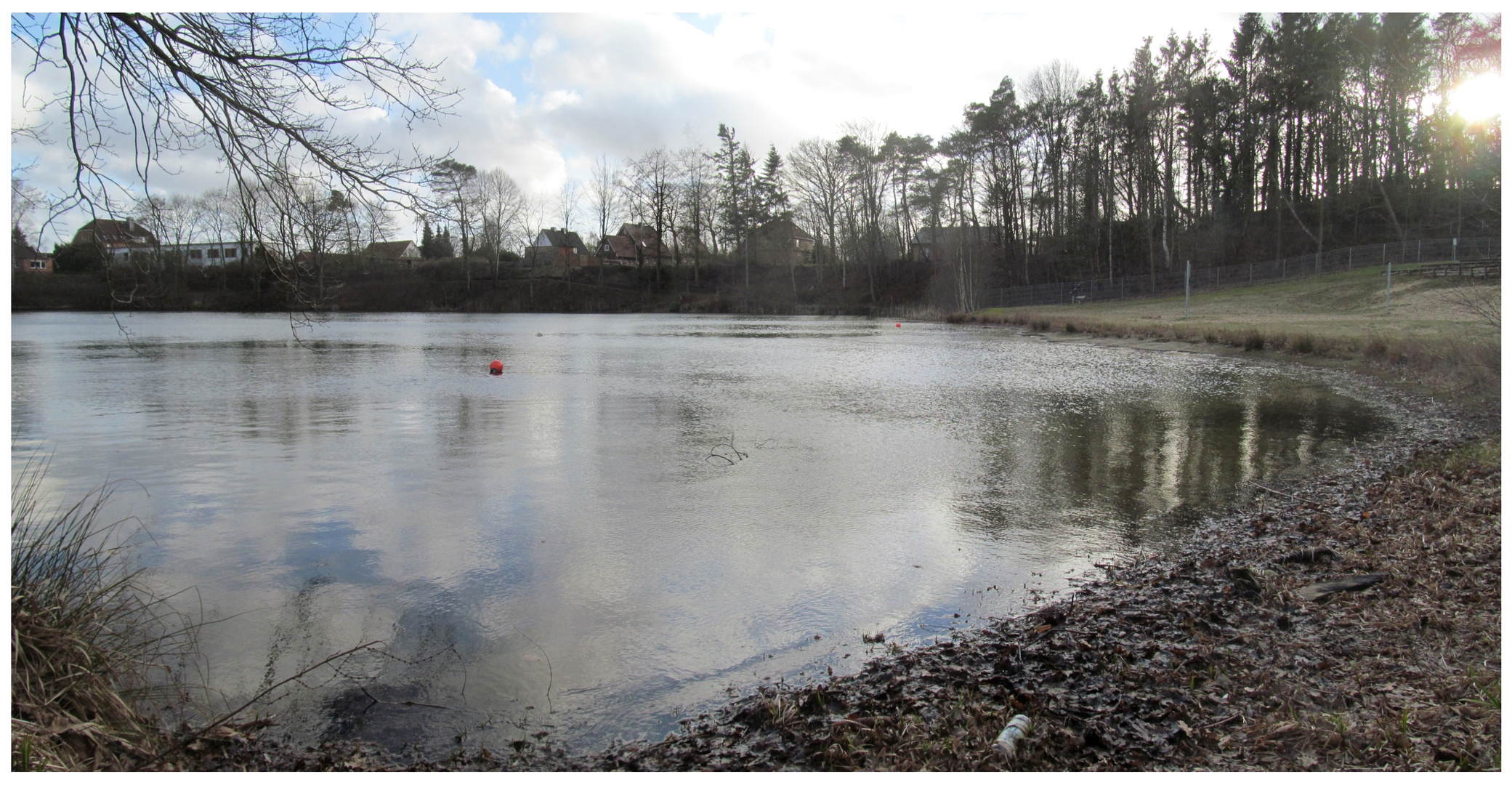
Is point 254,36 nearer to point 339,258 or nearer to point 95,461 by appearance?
point 339,258

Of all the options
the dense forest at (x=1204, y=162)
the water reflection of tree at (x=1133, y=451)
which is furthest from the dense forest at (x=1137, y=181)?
the water reflection of tree at (x=1133, y=451)

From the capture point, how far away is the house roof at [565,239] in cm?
7844

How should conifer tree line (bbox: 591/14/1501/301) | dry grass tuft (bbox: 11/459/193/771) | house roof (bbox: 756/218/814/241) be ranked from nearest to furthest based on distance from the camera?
dry grass tuft (bbox: 11/459/193/771) < conifer tree line (bbox: 591/14/1501/301) < house roof (bbox: 756/218/814/241)

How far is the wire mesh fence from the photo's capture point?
3909 cm

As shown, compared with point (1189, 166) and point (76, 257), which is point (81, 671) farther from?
point (1189, 166)

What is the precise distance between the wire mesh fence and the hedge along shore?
131 ft

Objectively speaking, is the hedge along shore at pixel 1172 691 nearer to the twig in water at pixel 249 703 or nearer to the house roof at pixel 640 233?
the twig in water at pixel 249 703

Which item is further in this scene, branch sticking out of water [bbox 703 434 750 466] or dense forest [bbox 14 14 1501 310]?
dense forest [bbox 14 14 1501 310]

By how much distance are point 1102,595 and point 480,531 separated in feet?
13.9

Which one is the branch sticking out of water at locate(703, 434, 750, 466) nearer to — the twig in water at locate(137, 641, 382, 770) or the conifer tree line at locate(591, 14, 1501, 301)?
the twig in water at locate(137, 641, 382, 770)

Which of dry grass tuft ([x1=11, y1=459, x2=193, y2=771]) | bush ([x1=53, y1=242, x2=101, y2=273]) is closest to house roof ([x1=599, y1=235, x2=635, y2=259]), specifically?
bush ([x1=53, y1=242, x2=101, y2=273])

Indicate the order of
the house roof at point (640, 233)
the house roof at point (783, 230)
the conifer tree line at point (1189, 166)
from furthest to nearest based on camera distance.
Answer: the house roof at point (640, 233)
the house roof at point (783, 230)
the conifer tree line at point (1189, 166)

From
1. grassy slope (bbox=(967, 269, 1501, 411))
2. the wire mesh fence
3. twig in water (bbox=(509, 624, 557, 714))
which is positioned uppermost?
the wire mesh fence
